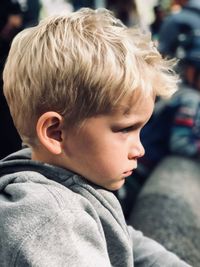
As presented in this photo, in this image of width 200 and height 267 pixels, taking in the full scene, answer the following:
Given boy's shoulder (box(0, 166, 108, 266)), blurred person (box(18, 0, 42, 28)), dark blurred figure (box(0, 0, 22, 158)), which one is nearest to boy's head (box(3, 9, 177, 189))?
boy's shoulder (box(0, 166, 108, 266))

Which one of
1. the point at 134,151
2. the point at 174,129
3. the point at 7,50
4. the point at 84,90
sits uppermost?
the point at 84,90

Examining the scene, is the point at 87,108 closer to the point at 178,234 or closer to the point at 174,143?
the point at 178,234

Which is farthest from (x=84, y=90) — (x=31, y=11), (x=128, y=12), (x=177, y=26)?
(x=128, y=12)

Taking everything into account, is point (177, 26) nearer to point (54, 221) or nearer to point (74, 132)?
point (74, 132)

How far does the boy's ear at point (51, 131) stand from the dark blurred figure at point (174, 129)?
1.70 metres

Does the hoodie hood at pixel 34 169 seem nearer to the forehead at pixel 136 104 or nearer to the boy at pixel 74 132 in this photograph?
the boy at pixel 74 132

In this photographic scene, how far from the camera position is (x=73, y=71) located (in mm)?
1002

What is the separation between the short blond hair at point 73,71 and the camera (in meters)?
1.00

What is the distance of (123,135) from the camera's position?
108cm

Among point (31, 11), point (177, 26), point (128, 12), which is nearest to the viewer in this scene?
point (177, 26)

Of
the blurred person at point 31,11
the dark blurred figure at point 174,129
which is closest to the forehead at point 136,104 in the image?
the dark blurred figure at point 174,129

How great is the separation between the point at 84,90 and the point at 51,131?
0.34 feet

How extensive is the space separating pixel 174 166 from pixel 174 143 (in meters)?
0.18

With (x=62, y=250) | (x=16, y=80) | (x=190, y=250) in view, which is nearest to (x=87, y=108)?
(x=16, y=80)
